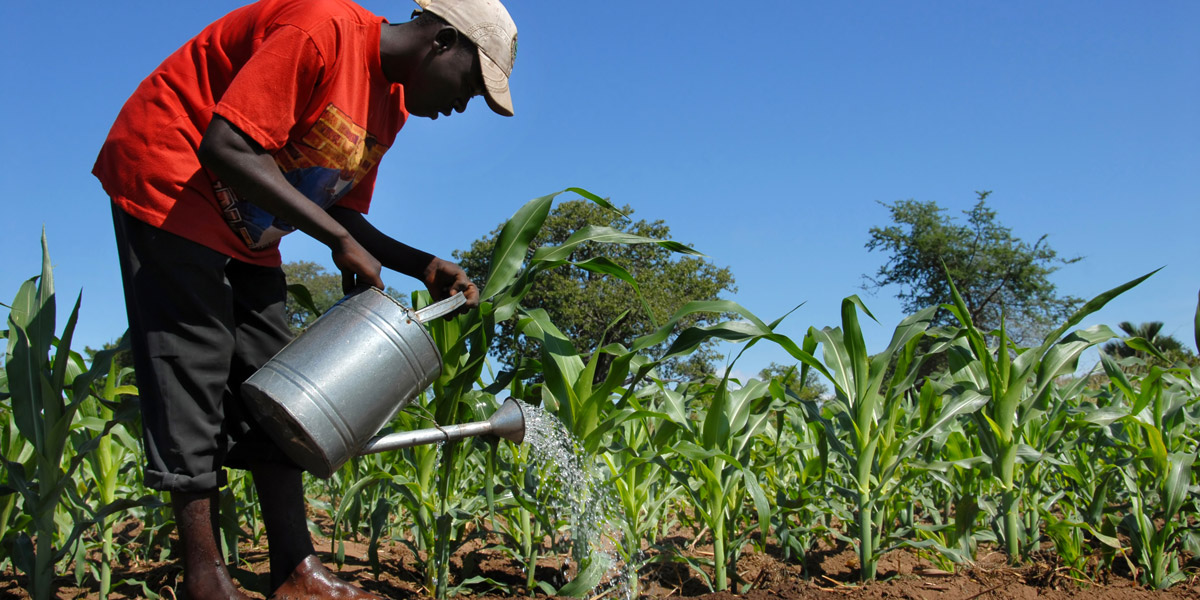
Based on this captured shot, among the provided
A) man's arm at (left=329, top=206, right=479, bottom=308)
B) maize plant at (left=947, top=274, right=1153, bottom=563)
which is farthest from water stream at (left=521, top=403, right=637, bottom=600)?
maize plant at (left=947, top=274, right=1153, bottom=563)

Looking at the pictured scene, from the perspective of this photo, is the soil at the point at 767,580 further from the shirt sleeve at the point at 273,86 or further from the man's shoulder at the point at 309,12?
the man's shoulder at the point at 309,12

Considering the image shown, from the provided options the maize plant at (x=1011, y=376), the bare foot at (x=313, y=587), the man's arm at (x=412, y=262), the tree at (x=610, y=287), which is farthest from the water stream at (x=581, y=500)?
the tree at (x=610, y=287)

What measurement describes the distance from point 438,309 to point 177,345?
489 millimetres

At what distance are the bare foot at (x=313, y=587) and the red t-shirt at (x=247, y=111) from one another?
688mm

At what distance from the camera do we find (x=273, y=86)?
53.9 inches

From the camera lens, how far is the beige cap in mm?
1550

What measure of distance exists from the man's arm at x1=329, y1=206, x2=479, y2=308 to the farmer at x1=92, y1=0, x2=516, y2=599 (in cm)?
24

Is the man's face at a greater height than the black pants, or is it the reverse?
the man's face

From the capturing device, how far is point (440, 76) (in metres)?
1.59

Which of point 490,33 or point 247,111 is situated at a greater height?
point 490,33

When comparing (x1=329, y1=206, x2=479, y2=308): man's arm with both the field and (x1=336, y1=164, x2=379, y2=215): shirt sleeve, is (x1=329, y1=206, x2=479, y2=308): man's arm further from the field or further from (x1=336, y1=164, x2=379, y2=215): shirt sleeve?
the field

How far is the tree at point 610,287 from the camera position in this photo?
69.0ft

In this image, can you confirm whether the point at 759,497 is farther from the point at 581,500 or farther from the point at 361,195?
the point at 361,195

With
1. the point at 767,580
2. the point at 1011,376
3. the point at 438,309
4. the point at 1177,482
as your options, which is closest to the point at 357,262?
the point at 438,309
